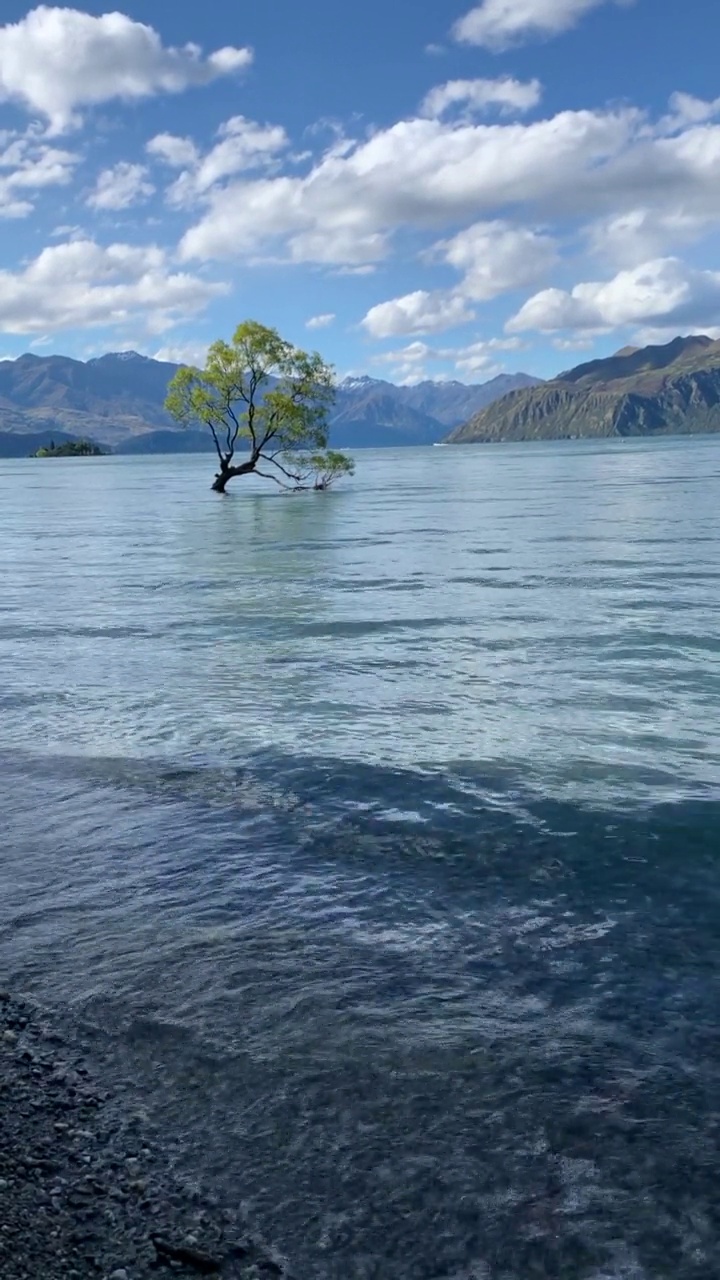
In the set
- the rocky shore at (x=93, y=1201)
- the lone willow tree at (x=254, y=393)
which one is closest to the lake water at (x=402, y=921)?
the rocky shore at (x=93, y=1201)

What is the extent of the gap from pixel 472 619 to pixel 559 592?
501cm

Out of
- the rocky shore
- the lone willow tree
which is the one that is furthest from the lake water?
the lone willow tree

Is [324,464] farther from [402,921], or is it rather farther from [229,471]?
[402,921]

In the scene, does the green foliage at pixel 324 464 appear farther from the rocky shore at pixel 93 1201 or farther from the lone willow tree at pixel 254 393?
the rocky shore at pixel 93 1201

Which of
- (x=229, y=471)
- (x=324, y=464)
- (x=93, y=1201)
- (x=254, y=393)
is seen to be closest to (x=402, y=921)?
(x=93, y=1201)

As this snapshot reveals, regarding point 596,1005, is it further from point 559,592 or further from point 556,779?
point 559,592

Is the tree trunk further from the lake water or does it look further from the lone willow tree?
the lake water

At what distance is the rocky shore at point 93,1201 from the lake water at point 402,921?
22 cm

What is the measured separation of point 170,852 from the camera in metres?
10.6

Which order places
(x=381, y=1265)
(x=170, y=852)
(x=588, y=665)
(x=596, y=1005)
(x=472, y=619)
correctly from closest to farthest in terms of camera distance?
(x=381, y=1265) < (x=596, y=1005) < (x=170, y=852) < (x=588, y=665) < (x=472, y=619)

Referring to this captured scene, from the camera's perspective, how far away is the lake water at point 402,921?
562 cm

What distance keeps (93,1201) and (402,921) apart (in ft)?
13.4

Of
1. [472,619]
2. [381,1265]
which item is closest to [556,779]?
[381,1265]

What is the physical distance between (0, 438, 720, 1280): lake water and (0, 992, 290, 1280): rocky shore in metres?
0.22
